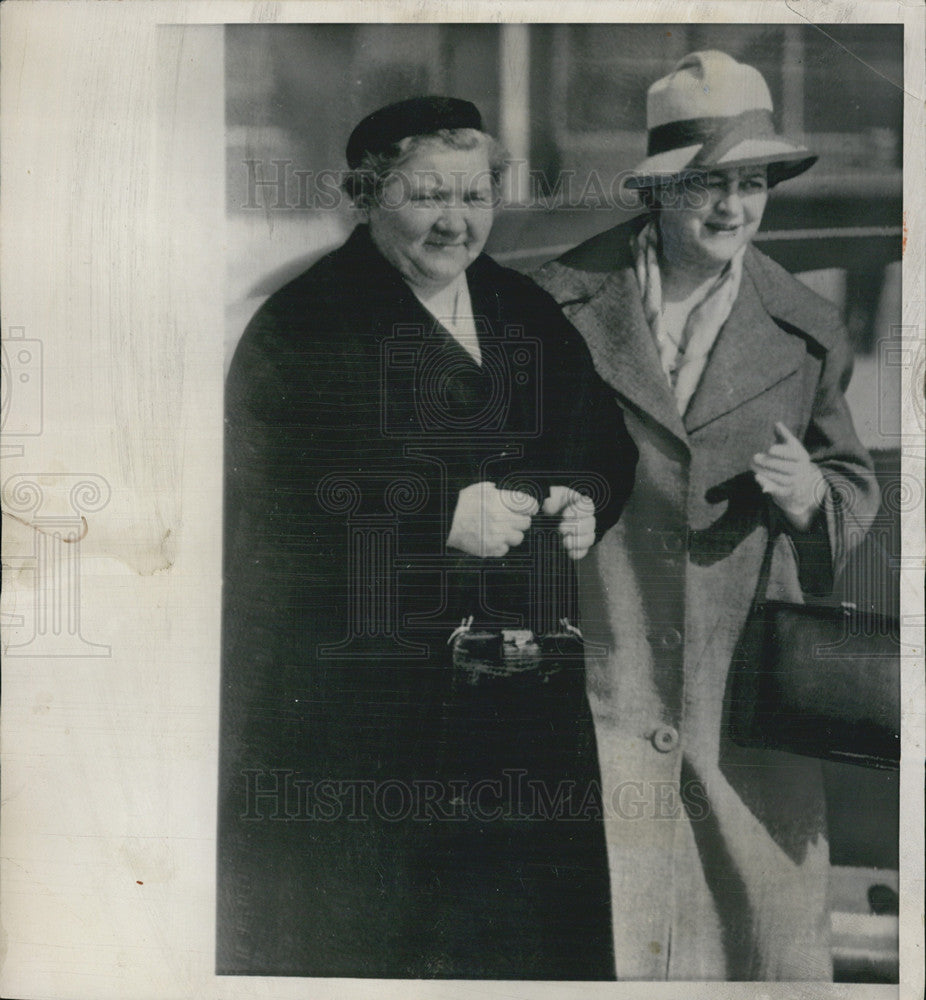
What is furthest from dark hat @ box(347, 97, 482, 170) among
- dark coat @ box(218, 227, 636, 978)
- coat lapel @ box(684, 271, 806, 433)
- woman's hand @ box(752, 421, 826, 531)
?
woman's hand @ box(752, 421, 826, 531)

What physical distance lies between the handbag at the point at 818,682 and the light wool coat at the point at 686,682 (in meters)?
0.03

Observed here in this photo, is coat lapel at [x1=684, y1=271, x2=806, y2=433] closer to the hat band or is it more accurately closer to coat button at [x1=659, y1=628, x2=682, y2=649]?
the hat band

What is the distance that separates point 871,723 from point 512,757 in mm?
627

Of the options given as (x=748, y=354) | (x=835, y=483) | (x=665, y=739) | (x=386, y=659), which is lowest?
(x=665, y=739)

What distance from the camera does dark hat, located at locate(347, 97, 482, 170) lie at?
128cm

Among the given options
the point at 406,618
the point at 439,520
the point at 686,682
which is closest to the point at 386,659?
the point at 406,618

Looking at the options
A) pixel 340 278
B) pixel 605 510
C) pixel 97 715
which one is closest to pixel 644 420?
pixel 605 510

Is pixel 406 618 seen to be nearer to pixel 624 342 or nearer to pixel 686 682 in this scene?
pixel 686 682

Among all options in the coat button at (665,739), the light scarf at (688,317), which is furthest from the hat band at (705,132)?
the coat button at (665,739)

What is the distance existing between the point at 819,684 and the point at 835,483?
348 mm

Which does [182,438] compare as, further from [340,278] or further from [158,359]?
[340,278]

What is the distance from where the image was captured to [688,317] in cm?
131

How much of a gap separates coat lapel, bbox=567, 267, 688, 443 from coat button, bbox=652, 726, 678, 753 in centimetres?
52

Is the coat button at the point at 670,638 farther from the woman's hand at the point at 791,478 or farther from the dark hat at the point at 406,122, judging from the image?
the dark hat at the point at 406,122
